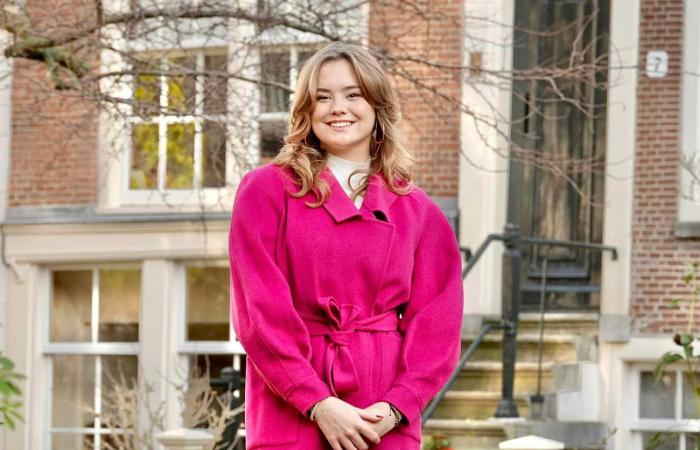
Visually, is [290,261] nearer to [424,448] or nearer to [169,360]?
[424,448]

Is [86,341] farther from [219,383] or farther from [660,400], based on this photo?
[660,400]

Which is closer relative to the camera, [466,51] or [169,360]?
[466,51]

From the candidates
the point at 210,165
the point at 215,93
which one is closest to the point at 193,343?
the point at 210,165

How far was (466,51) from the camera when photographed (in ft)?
36.8

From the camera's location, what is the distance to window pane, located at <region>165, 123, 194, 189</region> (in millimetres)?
12430

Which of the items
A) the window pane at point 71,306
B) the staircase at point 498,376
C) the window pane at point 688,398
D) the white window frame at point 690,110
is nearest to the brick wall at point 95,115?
the window pane at point 71,306

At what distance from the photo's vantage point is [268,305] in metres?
3.72

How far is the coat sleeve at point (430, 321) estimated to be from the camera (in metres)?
3.81

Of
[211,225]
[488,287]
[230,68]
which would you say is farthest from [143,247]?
[488,287]

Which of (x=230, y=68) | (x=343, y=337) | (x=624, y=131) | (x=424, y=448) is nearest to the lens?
(x=343, y=337)

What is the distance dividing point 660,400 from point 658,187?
144 centimetres

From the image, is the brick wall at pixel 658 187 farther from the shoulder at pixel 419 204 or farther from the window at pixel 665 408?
the shoulder at pixel 419 204

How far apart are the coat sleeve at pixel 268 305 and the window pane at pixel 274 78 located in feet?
19.1

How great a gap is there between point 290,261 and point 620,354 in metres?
7.61
